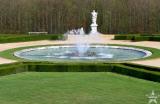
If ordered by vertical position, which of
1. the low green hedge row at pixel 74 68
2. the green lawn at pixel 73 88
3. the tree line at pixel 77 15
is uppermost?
the tree line at pixel 77 15

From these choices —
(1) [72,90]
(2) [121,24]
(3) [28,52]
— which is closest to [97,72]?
(1) [72,90]

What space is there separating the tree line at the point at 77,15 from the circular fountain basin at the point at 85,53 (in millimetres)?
15912

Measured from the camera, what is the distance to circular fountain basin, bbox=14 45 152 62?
2305cm

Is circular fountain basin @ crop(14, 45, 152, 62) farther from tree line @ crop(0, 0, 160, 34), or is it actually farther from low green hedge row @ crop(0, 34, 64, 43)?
tree line @ crop(0, 0, 160, 34)

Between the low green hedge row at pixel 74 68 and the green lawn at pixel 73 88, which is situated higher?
the low green hedge row at pixel 74 68

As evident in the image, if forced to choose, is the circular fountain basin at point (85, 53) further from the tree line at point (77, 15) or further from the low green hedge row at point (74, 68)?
the tree line at point (77, 15)

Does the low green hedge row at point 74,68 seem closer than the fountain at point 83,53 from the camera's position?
Yes

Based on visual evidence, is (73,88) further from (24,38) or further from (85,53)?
(24,38)

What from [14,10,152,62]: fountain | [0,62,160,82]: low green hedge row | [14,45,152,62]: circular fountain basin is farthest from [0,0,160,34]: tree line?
[0,62,160,82]: low green hedge row

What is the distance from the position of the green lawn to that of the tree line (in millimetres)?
29719

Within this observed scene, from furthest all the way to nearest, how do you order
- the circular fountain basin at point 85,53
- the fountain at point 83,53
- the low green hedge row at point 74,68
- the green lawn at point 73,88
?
1. the fountain at point 83,53
2. the circular fountain basin at point 85,53
3. the low green hedge row at point 74,68
4. the green lawn at point 73,88

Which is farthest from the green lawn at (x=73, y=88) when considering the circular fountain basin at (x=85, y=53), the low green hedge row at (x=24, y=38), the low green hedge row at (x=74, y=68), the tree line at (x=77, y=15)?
the tree line at (x=77, y=15)

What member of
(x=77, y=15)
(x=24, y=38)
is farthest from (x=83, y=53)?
(x=77, y=15)

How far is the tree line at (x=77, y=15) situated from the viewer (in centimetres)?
4512
